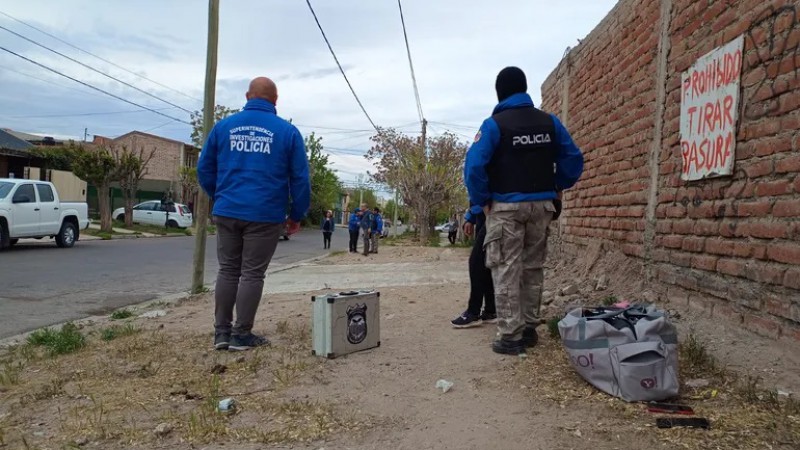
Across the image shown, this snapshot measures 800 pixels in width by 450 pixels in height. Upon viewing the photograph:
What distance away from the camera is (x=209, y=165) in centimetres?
412

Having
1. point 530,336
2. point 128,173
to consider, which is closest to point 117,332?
point 530,336

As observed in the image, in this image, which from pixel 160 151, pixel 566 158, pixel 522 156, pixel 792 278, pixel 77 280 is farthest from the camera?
pixel 160 151

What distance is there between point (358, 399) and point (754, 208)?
2.45 metres

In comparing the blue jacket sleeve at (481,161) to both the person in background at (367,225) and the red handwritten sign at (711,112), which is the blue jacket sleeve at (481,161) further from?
the person in background at (367,225)

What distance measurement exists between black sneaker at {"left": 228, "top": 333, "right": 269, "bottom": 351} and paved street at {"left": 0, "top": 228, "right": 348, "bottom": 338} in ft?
9.26

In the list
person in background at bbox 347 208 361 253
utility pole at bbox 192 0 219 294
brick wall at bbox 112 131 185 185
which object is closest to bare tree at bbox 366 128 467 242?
person in background at bbox 347 208 361 253

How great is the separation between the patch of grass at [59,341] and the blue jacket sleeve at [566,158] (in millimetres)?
3736

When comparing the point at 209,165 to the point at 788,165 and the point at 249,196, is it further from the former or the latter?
the point at 788,165

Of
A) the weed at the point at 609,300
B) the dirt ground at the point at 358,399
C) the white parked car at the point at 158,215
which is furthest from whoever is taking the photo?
the white parked car at the point at 158,215

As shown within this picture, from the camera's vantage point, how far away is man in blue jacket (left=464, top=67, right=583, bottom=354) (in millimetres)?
3656

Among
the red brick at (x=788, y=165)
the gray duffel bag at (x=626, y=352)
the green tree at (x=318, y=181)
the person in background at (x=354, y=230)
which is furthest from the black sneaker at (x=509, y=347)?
the green tree at (x=318, y=181)

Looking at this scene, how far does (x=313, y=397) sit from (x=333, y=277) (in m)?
6.55

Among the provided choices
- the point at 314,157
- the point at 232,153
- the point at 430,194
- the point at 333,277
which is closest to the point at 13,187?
the point at 333,277

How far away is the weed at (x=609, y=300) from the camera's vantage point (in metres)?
4.49
